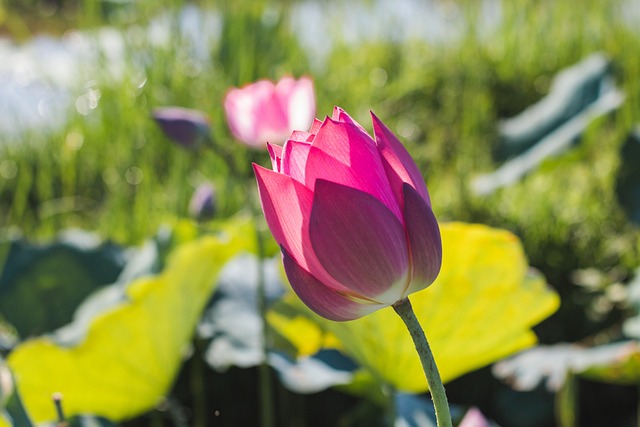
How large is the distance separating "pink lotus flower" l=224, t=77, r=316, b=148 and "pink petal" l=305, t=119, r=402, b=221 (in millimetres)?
737

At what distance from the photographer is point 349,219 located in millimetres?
334

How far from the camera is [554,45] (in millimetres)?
2604

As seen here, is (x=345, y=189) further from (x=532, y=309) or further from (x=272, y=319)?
(x=272, y=319)

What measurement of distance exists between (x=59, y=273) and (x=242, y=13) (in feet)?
5.42

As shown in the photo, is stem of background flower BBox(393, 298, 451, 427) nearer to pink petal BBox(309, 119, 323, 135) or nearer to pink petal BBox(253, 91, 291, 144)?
pink petal BBox(309, 119, 323, 135)

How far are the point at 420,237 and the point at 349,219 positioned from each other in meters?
0.03

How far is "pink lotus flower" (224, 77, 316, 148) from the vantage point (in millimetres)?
1081

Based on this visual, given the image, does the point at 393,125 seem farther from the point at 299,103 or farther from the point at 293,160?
the point at 293,160

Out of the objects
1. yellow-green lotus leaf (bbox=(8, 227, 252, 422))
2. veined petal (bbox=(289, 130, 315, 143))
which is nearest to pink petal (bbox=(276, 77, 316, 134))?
yellow-green lotus leaf (bbox=(8, 227, 252, 422))

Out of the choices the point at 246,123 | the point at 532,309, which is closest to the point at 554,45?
the point at 246,123

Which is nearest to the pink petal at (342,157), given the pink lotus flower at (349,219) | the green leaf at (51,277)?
the pink lotus flower at (349,219)

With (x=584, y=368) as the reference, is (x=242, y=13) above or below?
above

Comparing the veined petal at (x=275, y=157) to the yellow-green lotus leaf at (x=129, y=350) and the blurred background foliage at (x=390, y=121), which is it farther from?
the blurred background foliage at (x=390, y=121)

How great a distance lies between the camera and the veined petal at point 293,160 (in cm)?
35
